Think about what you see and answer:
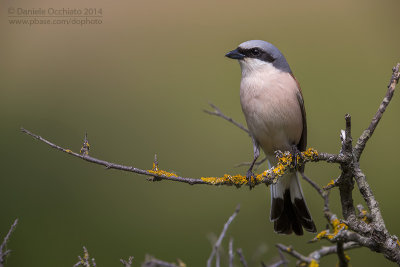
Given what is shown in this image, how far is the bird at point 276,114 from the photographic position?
7.66 ft

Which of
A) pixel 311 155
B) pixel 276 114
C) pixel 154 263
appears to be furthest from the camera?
pixel 276 114

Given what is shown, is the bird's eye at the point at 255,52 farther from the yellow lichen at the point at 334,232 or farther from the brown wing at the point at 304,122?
the yellow lichen at the point at 334,232

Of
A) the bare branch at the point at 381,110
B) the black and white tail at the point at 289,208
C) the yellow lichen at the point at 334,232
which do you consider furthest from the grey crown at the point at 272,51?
the yellow lichen at the point at 334,232

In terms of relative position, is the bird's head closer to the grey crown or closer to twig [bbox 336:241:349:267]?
the grey crown

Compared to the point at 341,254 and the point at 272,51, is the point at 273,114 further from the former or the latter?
the point at 341,254

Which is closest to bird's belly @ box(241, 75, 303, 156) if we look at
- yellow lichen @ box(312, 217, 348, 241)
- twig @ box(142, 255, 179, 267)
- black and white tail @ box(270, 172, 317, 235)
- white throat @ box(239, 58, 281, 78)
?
white throat @ box(239, 58, 281, 78)

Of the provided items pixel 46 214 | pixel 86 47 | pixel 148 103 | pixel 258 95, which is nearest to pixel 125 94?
pixel 148 103

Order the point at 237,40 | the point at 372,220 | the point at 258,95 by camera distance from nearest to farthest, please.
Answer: the point at 372,220, the point at 258,95, the point at 237,40

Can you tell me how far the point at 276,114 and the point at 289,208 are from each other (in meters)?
0.48

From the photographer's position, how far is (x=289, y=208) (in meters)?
2.48

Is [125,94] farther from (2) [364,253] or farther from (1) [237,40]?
(2) [364,253]

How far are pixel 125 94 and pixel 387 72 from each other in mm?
1819

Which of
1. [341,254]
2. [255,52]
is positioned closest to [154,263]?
[341,254]

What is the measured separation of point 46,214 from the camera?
2.82 m
